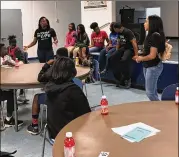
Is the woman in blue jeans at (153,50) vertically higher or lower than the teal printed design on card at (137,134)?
higher

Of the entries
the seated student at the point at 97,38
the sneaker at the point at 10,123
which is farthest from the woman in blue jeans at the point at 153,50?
the seated student at the point at 97,38

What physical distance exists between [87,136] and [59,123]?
557 millimetres

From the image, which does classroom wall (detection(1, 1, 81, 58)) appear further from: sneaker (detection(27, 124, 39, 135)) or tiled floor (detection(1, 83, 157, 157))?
sneaker (detection(27, 124, 39, 135))

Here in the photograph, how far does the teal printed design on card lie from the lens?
1589 mm

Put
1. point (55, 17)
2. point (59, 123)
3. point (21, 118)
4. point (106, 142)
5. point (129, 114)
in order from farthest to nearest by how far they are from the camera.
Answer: point (55, 17)
point (21, 118)
point (59, 123)
point (129, 114)
point (106, 142)

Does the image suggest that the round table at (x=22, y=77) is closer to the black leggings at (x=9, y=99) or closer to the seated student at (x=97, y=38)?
the black leggings at (x=9, y=99)

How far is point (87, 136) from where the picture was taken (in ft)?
5.35

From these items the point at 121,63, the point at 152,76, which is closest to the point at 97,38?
the point at 121,63

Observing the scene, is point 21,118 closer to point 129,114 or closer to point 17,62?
point 17,62

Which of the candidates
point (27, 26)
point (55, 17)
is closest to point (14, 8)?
point (27, 26)

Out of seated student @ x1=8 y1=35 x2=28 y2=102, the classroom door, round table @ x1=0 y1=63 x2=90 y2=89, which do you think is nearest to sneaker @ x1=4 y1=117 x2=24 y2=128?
round table @ x1=0 y1=63 x2=90 y2=89

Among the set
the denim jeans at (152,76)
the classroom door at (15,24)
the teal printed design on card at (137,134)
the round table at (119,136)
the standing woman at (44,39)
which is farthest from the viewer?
the classroom door at (15,24)

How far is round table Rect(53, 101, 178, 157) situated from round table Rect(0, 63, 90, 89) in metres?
1.05

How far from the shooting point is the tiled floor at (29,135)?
9.57 feet
